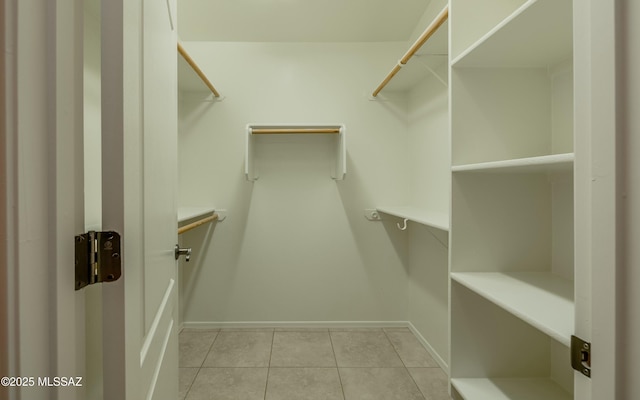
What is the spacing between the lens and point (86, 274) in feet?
1.66

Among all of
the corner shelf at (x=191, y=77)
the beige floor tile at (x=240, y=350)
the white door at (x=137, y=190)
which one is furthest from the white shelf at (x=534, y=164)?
the beige floor tile at (x=240, y=350)

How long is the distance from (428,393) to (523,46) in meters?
1.67

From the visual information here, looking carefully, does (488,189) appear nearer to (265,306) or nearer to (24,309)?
(24,309)

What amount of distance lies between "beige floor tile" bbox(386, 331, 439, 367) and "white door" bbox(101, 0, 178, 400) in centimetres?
149

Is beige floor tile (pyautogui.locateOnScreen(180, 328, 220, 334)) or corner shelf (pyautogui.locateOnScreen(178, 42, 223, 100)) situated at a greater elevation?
corner shelf (pyautogui.locateOnScreen(178, 42, 223, 100))

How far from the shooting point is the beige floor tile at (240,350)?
1896mm

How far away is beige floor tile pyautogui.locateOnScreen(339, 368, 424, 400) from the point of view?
1600 mm

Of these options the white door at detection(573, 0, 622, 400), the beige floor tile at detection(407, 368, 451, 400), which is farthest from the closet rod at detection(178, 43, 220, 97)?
the beige floor tile at detection(407, 368, 451, 400)

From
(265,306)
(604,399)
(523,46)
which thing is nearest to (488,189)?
(523,46)

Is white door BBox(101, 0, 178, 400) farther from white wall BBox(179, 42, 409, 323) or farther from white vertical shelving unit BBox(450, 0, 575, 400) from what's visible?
white wall BBox(179, 42, 409, 323)

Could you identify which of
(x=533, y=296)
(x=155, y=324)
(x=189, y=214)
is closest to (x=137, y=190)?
(x=155, y=324)

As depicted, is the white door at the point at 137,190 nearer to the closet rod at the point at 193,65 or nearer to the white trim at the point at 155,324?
the white trim at the point at 155,324

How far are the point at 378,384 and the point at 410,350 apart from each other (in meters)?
0.46

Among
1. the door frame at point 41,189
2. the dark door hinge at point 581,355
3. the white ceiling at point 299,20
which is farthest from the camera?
the white ceiling at point 299,20
